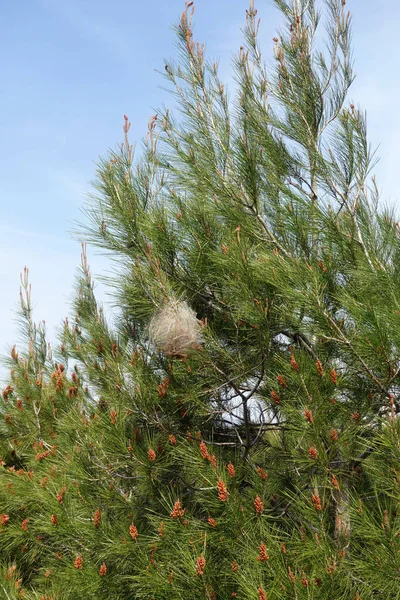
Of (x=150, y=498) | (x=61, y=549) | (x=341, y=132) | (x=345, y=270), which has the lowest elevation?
(x=61, y=549)

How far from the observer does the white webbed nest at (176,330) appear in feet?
9.17

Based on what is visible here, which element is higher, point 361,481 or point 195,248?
point 195,248

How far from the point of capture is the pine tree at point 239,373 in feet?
8.20

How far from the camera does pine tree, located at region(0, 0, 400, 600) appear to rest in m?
2.50

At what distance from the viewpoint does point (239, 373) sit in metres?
2.99

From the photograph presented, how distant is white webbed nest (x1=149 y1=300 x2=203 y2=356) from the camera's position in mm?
2795

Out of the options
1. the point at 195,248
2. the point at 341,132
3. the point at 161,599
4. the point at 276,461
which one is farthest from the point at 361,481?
the point at 341,132

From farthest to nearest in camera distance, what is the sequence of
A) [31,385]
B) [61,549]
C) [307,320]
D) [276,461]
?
[31,385] < [276,461] < [61,549] < [307,320]

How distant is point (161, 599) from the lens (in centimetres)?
261

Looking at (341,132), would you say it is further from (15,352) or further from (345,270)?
(15,352)

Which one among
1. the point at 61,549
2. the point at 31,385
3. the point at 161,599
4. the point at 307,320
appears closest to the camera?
the point at 161,599

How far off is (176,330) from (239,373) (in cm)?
44

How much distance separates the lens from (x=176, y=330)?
9.14ft

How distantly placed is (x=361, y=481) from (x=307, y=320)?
986 mm
